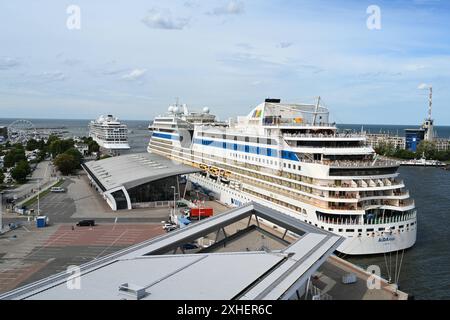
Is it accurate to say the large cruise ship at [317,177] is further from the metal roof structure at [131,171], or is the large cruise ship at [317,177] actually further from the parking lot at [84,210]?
the parking lot at [84,210]

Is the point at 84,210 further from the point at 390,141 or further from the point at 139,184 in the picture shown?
the point at 390,141

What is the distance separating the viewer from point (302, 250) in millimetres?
16516

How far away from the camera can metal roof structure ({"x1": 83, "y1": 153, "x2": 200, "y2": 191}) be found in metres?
48.0

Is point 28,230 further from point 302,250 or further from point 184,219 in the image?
point 302,250

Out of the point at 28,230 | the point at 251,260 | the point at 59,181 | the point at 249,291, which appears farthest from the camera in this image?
the point at 59,181

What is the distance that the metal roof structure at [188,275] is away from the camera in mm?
12672

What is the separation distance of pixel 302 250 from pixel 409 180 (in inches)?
2726

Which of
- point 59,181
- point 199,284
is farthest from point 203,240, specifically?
point 59,181

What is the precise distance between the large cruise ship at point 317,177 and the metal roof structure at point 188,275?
14000mm

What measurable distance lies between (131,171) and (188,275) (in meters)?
41.2

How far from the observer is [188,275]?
14172mm

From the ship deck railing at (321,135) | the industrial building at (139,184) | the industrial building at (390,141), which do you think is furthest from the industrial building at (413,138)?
the ship deck railing at (321,135)

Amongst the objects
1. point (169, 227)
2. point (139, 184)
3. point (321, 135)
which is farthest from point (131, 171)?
point (321, 135)

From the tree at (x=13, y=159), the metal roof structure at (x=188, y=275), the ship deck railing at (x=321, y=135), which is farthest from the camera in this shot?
the tree at (x=13, y=159)
